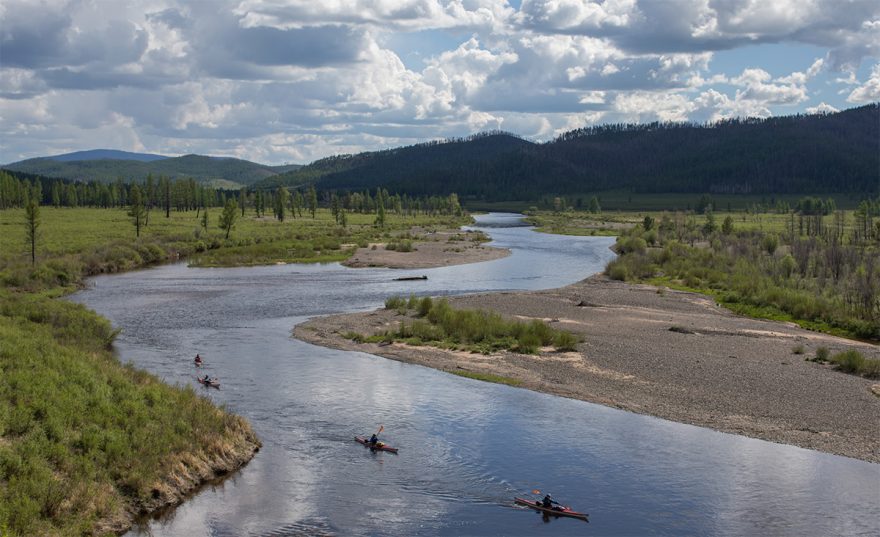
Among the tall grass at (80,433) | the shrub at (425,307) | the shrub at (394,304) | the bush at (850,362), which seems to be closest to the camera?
the tall grass at (80,433)

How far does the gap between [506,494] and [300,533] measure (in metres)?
6.55

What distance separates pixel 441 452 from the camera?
27.6m

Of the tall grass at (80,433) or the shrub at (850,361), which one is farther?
Answer: the shrub at (850,361)

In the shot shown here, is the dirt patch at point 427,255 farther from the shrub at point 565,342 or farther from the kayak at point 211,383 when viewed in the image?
the kayak at point 211,383

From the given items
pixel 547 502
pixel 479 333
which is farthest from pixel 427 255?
pixel 547 502

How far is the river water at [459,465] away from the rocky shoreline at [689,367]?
1661 millimetres

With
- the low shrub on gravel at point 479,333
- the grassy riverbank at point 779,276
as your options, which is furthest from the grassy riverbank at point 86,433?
the grassy riverbank at point 779,276

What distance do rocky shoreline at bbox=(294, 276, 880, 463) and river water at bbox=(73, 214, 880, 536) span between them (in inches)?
65.4

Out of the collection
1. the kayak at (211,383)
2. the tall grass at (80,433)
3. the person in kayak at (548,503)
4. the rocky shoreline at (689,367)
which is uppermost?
the tall grass at (80,433)

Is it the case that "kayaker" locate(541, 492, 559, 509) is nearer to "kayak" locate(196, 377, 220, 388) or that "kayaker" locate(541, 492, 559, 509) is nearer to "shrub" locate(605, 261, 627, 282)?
"kayak" locate(196, 377, 220, 388)

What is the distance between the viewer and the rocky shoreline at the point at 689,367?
104 ft

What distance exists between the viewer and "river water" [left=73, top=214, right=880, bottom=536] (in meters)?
22.2

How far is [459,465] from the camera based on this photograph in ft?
86.6

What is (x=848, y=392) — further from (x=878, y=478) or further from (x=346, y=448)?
(x=346, y=448)
